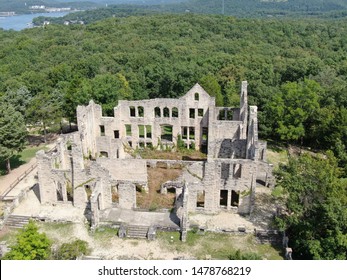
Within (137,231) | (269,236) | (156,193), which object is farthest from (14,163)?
(269,236)

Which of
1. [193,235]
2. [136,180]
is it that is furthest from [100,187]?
[193,235]

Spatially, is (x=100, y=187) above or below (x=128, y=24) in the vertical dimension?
below

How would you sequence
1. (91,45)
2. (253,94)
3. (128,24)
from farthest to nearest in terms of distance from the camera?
1. (128,24)
2. (91,45)
3. (253,94)

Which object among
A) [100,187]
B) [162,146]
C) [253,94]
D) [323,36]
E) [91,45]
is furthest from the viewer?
[323,36]

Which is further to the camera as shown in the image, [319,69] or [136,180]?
[319,69]

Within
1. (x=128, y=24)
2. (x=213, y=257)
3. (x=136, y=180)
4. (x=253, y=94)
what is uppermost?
(x=128, y=24)

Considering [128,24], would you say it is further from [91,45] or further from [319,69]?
[319,69]

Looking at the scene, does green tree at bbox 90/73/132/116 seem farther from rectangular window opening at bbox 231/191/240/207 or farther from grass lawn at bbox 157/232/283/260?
grass lawn at bbox 157/232/283/260

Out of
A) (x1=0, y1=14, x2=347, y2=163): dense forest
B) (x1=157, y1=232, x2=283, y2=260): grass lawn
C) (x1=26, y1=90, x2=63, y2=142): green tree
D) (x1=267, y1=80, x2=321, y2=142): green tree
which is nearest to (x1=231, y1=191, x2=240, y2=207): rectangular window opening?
(x1=157, y1=232, x2=283, y2=260): grass lawn
